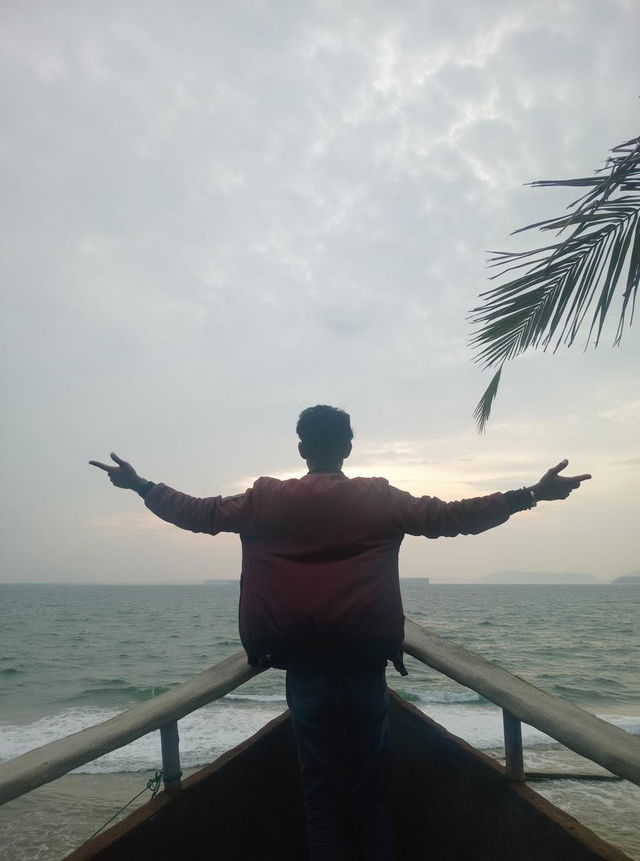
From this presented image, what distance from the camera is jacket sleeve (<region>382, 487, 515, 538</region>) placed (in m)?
2.02

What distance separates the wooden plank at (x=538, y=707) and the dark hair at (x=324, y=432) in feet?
2.94

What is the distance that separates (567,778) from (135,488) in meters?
8.05

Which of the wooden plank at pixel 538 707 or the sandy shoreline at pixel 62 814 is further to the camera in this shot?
the sandy shoreline at pixel 62 814

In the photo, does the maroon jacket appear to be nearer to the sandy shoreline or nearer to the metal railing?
the metal railing

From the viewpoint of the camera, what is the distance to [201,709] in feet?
51.2

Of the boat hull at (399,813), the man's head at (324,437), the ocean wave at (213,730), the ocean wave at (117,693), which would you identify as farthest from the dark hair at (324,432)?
the ocean wave at (117,693)

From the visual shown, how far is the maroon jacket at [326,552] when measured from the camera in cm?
189

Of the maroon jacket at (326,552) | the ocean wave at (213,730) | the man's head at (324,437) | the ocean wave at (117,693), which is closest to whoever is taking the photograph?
the maroon jacket at (326,552)

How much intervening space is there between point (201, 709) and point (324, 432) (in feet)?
50.7

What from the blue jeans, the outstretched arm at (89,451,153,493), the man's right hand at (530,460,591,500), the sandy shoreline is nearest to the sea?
the sandy shoreline

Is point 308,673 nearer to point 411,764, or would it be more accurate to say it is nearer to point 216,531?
point 216,531

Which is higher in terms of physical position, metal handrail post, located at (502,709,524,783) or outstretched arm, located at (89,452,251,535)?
outstretched arm, located at (89,452,251,535)

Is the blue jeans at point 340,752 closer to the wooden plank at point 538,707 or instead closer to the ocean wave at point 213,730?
the wooden plank at point 538,707

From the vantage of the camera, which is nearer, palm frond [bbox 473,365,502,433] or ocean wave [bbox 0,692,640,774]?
palm frond [bbox 473,365,502,433]
